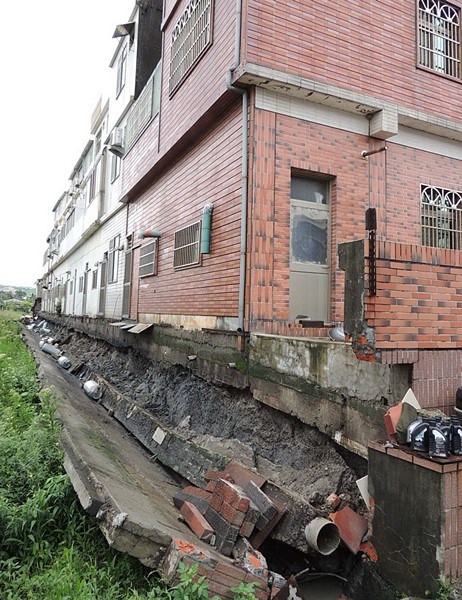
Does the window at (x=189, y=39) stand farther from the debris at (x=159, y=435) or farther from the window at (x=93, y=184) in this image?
the window at (x=93, y=184)

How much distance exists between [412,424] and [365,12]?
6920 millimetres

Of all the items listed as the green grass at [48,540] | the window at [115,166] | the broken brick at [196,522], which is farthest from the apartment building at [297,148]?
A: the window at [115,166]

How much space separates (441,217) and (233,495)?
669cm

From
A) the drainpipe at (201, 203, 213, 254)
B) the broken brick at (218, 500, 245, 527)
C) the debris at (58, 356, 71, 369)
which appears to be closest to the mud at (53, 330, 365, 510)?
the broken brick at (218, 500, 245, 527)

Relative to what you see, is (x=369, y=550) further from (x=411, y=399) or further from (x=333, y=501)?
(x=411, y=399)

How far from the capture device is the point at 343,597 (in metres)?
3.41

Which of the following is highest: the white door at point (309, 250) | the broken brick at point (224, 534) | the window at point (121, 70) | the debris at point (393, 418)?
the window at point (121, 70)

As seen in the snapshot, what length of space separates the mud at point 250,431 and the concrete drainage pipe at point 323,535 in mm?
333

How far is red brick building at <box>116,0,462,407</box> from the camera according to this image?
604 centimetres

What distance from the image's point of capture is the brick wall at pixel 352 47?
6098 mm

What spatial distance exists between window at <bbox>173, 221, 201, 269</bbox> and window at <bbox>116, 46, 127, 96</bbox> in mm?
8619

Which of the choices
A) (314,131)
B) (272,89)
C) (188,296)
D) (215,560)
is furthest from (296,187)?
(215,560)

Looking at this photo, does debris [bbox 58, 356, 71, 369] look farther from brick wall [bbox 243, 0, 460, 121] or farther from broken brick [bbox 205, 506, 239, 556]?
broken brick [bbox 205, 506, 239, 556]

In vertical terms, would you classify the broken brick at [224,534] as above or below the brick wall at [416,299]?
below
